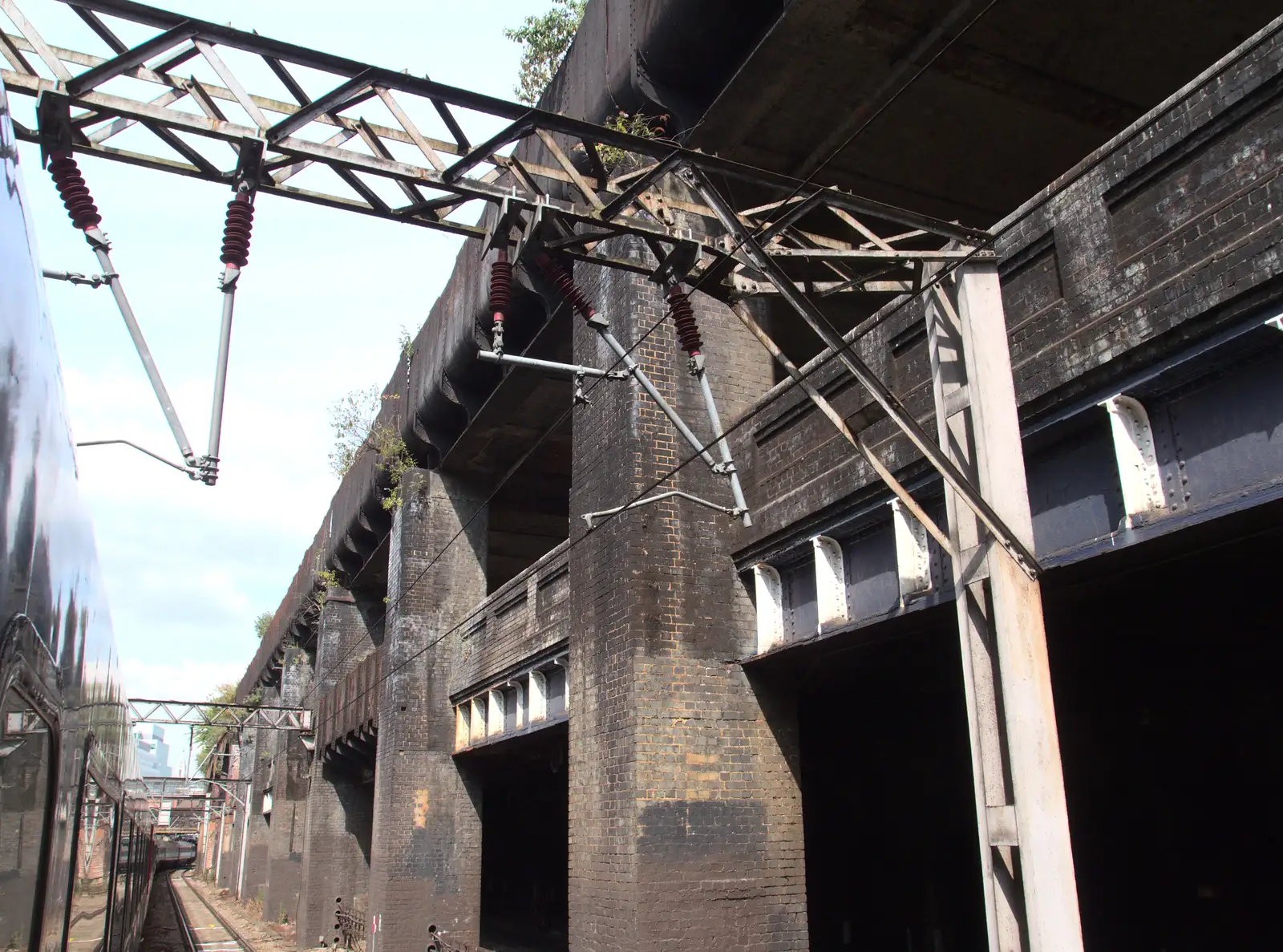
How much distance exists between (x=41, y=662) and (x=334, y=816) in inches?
984

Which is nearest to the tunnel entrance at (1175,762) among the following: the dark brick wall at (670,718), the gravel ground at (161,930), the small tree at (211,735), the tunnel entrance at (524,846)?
the dark brick wall at (670,718)

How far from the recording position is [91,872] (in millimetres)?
6934

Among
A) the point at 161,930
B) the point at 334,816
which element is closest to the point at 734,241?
the point at 334,816

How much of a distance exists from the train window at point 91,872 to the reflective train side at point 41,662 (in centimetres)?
3

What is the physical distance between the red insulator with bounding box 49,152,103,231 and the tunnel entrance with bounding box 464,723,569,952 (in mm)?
11967

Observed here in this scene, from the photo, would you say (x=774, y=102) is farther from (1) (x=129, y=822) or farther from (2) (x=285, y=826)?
(2) (x=285, y=826)

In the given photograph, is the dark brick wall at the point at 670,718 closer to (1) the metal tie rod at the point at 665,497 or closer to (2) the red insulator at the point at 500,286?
(1) the metal tie rod at the point at 665,497

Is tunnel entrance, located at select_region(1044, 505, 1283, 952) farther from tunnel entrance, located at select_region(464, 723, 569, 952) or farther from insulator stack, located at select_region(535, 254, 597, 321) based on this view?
tunnel entrance, located at select_region(464, 723, 569, 952)

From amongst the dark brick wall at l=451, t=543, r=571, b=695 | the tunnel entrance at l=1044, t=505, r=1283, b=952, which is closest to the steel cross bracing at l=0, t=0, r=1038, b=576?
the tunnel entrance at l=1044, t=505, r=1283, b=952

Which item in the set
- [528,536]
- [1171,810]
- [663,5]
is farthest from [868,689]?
[528,536]

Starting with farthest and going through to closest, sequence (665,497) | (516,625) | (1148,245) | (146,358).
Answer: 1. (516,625)
2. (665,497)
3. (1148,245)
4. (146,358)

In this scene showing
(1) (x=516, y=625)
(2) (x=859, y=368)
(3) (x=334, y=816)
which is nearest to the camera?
(2) (x=859, y=368)

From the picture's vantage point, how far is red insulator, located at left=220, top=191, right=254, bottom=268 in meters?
6.05

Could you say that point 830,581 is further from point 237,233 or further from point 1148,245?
point 237,233
